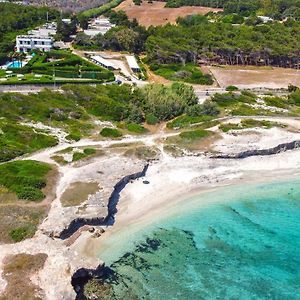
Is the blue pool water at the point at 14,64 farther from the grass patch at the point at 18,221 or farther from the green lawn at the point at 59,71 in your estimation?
the grass patch at the point at 18,221

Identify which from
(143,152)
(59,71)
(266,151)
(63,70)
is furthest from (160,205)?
(63,70)

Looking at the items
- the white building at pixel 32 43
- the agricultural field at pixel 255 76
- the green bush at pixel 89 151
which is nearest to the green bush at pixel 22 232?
the green bush at pixel 89 151

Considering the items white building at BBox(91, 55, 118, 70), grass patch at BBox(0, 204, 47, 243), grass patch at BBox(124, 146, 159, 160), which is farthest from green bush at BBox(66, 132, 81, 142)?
white building at BBox(91, 55, 118, 70)

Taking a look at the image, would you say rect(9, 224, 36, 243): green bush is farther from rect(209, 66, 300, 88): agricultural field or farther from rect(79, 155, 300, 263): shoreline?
rect(209, 66, 300, 88): agricultural field

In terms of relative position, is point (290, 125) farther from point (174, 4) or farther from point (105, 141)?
point (174, 4)

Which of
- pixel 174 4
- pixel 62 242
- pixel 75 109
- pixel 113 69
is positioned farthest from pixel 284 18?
pixel 62 242
